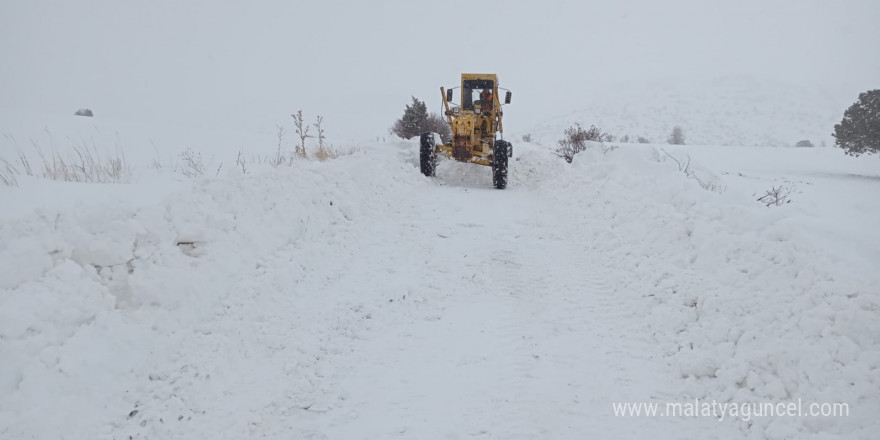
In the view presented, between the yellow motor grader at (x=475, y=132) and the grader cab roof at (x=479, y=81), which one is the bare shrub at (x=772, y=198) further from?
the grader cab roof at (x=479, y=81)

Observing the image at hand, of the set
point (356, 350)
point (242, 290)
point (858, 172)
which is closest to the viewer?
point (356, 350)

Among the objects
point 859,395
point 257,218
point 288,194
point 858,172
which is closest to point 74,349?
point 257,218

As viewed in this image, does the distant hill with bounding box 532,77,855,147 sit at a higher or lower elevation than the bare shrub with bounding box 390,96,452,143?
higher

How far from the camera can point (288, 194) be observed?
6.64 metres

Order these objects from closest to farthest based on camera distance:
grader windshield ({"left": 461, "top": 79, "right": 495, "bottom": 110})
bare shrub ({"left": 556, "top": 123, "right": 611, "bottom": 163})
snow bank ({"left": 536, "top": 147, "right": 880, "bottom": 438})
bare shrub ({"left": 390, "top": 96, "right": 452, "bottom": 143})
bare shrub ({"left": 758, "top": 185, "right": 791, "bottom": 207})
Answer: snow bank ({"left": 536, "top": 147, "right": 880, "bottom": 438})
bare shrub ({"left": 758, "top": 185, "right": 791, "bottom": 207})
grader windshield ({"left": 461, "top": 79, "right": 495, "bottom": 110})
bare shrub ({"left": 556, "top": 123, "right": 611, "bottom": 163})
bare shrub ({"left": 390, "top": 96, "right": 452, "bottom": 143})

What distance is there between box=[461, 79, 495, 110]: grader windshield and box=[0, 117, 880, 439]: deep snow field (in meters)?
7.60

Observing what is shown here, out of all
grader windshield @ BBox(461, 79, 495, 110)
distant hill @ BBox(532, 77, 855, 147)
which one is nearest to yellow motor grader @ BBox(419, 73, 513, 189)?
grader windshield @ BBox(461, 79, 495, 110)

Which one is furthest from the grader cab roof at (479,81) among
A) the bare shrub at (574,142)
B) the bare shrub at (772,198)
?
the bare shrub at (772,198)

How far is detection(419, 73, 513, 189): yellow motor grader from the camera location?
1162cm

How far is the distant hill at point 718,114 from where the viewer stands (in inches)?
1537

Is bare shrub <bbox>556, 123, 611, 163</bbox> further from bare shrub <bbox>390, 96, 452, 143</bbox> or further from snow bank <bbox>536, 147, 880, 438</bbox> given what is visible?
snow bank <bbox>536, 147, 880, 438</bbox>

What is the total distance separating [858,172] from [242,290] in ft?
71.1

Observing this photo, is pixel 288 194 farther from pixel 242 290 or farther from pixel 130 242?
pixel 130 242

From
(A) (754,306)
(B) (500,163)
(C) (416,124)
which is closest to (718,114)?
(C) (416,124)
